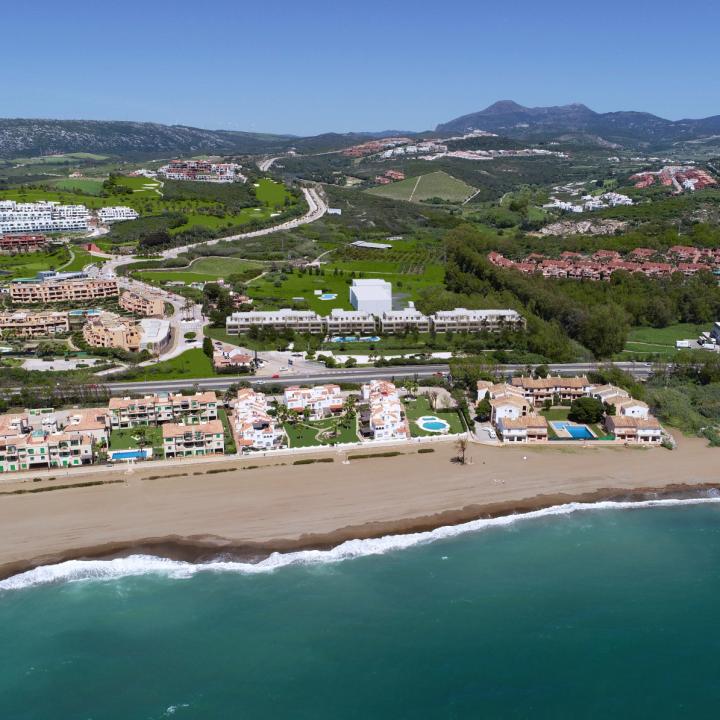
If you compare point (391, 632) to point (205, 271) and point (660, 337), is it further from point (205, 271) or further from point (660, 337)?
point (205, 271)

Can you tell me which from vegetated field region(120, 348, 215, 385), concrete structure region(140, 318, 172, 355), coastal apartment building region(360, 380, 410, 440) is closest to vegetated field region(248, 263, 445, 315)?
concrete structure region(140, 318, 172, 355)

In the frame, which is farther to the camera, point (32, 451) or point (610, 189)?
point (610, 189)

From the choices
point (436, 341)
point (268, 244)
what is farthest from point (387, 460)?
point (268, 244)

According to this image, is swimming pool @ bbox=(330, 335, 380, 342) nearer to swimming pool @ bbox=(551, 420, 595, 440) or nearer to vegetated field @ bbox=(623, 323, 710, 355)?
swimming pool @ bbox=(551, 420, 595, 440)

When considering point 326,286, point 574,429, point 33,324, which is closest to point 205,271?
point 326,286

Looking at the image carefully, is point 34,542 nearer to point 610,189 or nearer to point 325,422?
point 325,422
